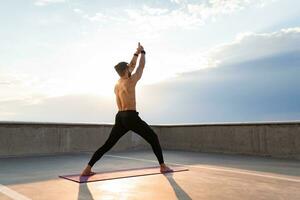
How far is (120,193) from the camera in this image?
3791mm

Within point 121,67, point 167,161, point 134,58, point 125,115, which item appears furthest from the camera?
point 167,161

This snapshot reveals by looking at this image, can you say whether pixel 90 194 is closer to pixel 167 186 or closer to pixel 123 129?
pixel 167 186

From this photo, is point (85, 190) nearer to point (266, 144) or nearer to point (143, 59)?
point (143, 59)

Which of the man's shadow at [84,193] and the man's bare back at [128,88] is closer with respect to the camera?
the man's shadow at [84,193]

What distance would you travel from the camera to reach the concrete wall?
27.2ft

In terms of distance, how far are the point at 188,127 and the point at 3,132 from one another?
537cm

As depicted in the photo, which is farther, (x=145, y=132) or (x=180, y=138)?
(x=180, y=138)

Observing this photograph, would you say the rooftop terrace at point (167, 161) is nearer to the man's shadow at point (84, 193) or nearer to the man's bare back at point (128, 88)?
the man's shadow at point (84, 193)

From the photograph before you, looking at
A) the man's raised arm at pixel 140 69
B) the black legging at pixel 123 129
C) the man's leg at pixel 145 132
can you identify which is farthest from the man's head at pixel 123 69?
the man's leg at pixel 145 132

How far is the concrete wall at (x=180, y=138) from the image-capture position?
8289 millimetres

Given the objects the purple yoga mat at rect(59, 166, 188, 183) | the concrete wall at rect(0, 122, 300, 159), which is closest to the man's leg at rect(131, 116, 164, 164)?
the purple yoga mat at rect(59, 166, 188, 183)

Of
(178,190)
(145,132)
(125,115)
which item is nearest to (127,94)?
(125,115)

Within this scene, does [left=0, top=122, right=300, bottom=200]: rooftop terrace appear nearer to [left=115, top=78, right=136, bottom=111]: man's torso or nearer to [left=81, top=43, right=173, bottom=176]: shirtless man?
[left=81, top=43, right=173, bottom=176]: shirtless man

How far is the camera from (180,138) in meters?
11.2
